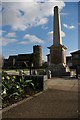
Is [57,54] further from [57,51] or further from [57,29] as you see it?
[57,29]

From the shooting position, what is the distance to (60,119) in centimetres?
541

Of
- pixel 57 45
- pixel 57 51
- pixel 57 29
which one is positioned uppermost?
pixel 57 29

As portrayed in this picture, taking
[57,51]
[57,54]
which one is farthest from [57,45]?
A: [57,54]

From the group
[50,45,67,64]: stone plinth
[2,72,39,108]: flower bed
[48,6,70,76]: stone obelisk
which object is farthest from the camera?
[50,45,67,64]: stone plinth

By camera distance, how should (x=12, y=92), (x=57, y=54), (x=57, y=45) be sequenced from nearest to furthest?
(x=12, y=92), (x=57, y=45), (x=57, y=54)

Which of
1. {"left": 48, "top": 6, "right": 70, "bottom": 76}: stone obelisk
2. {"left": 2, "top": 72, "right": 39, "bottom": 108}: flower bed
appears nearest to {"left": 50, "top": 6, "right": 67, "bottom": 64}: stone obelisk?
{"left": 48, "top": 6, "right": 70, "bottom": 76}: stone obelisk

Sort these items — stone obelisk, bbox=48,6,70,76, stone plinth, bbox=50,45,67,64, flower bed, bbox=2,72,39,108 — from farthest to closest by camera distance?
stone plinth, bbox=50,45,67,64
stone obelisk, bbox=48,6,70,76
flower bed, bbox=2,72,39,108

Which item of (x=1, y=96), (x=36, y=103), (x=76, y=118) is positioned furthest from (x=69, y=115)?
(x=1, y=96)

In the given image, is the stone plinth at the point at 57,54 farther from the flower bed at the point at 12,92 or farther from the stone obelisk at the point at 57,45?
the flower bed at the point at 12,92

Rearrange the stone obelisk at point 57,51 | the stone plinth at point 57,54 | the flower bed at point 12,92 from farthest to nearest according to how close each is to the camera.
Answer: the stone plinth at point 57,54 → the stone obelisk at point 57,51 → the flower bed at point 12,92

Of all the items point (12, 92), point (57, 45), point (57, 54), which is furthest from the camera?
point (57, 54)

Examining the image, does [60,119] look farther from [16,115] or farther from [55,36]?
[55,36]

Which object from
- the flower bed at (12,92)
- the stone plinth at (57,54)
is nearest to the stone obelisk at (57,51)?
the stone plinth at (57,54)

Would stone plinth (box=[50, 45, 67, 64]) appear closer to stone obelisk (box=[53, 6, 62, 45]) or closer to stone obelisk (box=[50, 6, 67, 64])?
stone obelisk (box=[50, 6, 67, 64])
